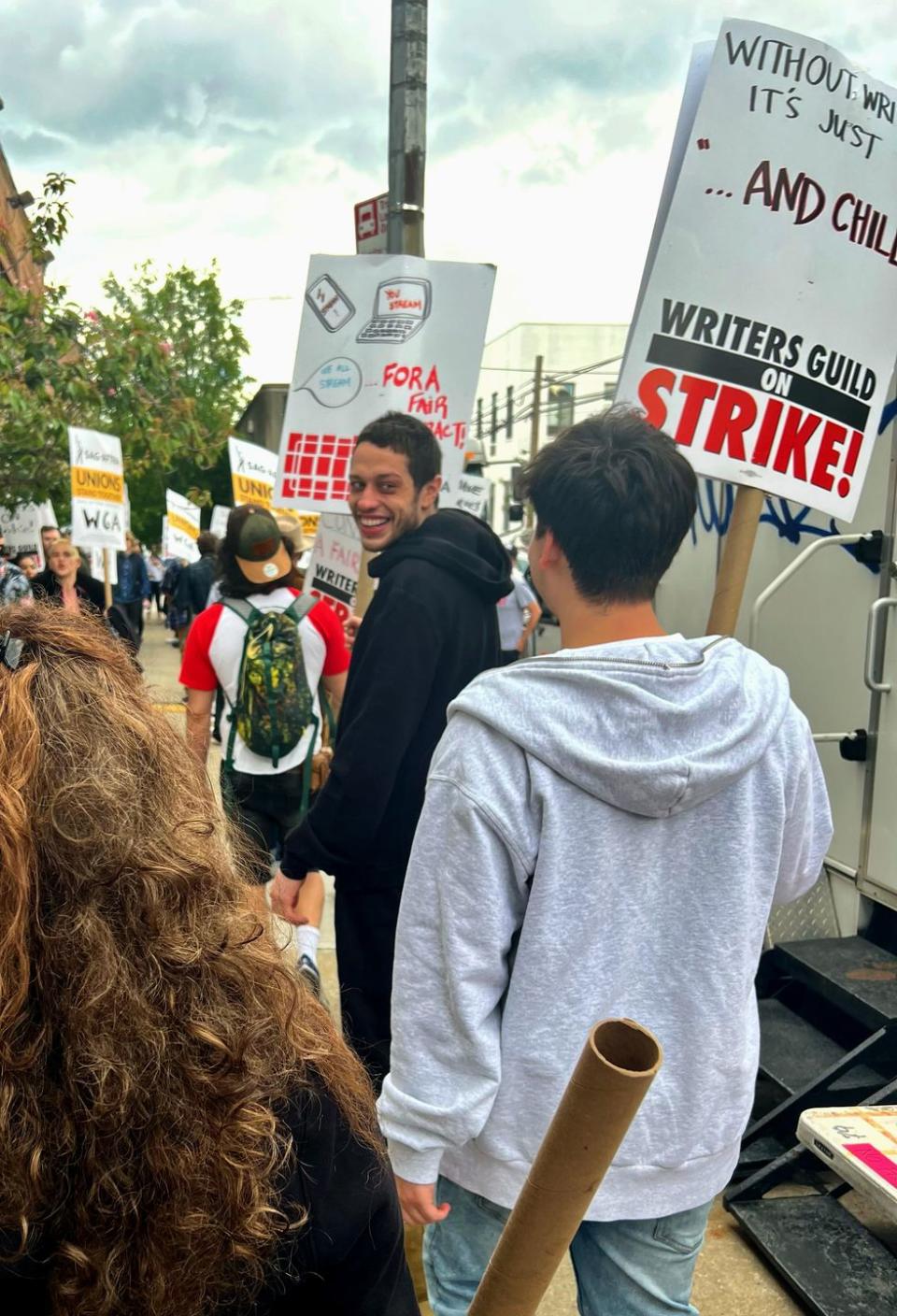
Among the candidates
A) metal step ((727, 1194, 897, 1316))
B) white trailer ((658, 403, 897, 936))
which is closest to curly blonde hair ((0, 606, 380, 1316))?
metal step ((727, 1194, 897, 1316))

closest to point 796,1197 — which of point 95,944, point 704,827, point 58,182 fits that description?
point 704,827

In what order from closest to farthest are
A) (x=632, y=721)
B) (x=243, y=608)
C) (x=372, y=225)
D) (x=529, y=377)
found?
1. (x=632, y=721)
2. (x=243, y=608)
3. (x=372, y=225)
4. (x=529, y=377)

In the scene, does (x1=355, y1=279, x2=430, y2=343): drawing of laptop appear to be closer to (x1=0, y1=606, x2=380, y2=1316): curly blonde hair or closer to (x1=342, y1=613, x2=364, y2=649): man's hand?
(x1=342, y1=613, x2=364, y2=649): man's hand

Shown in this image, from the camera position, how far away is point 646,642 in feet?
5.26

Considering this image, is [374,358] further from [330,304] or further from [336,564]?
[336,564]

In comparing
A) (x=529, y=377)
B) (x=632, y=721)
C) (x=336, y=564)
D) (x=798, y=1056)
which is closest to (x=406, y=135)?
(x=336, y=564)

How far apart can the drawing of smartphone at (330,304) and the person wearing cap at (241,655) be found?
1.11 metres

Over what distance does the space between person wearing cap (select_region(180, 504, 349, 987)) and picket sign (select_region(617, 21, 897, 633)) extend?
1.89 m

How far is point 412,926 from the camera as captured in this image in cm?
163

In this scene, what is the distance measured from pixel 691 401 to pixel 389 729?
1.20 m

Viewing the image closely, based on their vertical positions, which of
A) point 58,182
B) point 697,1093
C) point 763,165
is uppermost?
point 58,182

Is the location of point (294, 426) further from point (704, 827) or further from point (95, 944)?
point (95, 944)

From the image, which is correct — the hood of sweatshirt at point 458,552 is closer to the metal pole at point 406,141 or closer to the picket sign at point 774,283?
the picket sign at point 774,283

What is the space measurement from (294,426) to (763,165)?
8.85 ft
